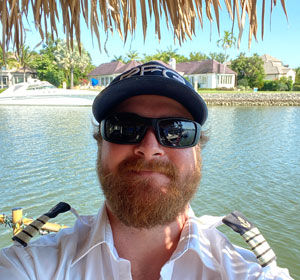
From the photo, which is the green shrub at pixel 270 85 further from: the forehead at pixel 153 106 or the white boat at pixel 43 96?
the forehead at pixel 153 106

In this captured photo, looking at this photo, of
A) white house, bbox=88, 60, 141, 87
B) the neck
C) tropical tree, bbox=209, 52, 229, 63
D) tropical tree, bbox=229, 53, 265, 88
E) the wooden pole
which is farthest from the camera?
tropical tree, bbox=209, 52, 229, 63

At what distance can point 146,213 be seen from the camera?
4.39 feet

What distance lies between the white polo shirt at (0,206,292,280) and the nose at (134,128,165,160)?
0.38 metres

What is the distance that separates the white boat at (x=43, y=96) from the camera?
28.9 m

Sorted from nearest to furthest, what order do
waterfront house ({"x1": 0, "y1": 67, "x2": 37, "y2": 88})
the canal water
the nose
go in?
1. the nose
2. the canal water
3. waterfront house ({"x1": 0, "y1": 67, "x2": 37, "y2": 88})

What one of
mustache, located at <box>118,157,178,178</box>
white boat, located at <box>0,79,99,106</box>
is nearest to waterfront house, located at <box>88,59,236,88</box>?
white boat, located at <box>0,79,99,106</box>

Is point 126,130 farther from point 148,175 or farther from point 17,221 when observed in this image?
point 17,221

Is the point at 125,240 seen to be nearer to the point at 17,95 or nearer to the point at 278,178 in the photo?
the point at 278,178

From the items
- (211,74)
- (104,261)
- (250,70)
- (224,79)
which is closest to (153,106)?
(104,261)

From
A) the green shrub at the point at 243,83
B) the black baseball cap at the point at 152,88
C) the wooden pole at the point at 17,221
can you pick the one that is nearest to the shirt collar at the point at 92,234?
the black baseball cap at the point at 152,88

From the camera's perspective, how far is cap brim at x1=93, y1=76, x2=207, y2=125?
146cm

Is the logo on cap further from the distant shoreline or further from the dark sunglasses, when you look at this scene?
the distant shoreline

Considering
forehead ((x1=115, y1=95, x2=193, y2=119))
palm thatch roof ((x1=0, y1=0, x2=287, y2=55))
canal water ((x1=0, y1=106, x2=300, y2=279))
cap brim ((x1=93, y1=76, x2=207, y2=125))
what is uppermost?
palm thatch roof ((x1=0, y1=0, x2=287, y2=55))

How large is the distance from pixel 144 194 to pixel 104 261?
33 centimetres
